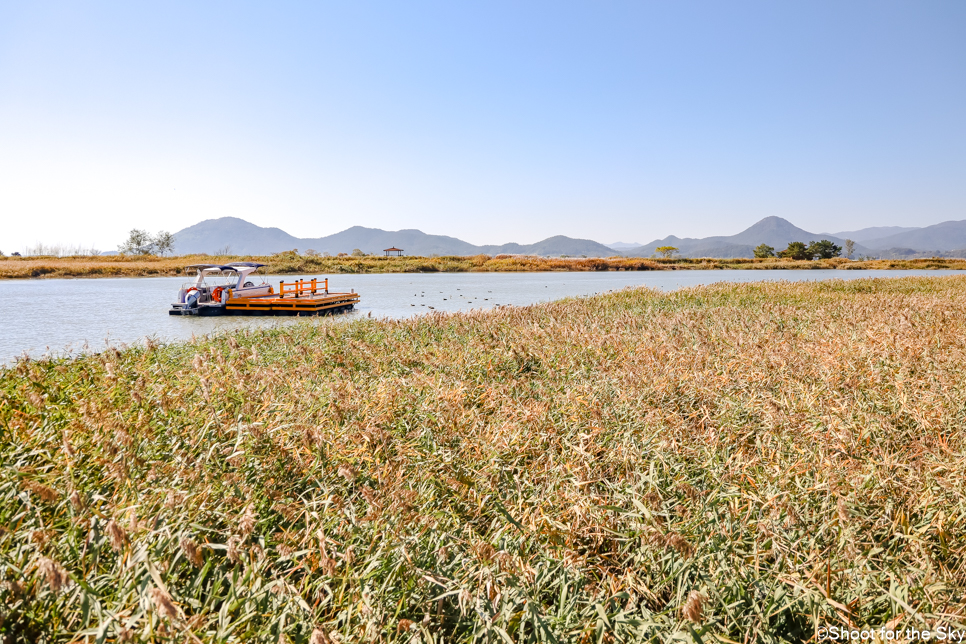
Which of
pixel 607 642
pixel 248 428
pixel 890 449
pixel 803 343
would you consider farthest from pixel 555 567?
pixel 803 343

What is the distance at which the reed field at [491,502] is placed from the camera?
231 cm

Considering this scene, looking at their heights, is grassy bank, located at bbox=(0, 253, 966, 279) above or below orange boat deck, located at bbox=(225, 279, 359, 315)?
above

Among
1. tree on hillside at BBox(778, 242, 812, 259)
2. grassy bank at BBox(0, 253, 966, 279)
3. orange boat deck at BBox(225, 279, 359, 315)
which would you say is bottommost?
orange boat deck at BBox(225, 279, 359, 315)

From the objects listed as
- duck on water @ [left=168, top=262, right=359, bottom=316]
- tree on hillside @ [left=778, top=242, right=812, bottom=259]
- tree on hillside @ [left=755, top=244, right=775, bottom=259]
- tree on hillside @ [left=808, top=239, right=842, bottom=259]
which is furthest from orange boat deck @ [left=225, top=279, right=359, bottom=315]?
tree on hillside @ [left=755, top=244, right=775, bottom=259]

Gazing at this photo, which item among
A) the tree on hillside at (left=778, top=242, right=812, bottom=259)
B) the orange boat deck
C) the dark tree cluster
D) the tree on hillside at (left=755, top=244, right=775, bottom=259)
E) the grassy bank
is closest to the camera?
the orange boat deck

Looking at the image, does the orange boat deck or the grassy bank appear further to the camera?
the grassy bank

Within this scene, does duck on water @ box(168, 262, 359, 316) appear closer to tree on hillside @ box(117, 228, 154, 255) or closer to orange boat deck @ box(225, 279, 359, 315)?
orange boat deck @ box(225, 279, 359, 315)

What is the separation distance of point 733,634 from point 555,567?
895 mm

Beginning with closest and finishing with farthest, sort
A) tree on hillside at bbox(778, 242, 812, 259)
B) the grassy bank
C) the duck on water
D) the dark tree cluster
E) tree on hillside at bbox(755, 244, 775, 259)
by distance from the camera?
1. the duck on water
2. the grassy bank
3. tree on hillside at bbox(778, 242, 812, 259)
4. the dark tree cluster
5. tree on hillside at bbox(755, 244, 775, 259)

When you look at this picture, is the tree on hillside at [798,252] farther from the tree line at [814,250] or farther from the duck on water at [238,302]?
the duck on water at [238,302]

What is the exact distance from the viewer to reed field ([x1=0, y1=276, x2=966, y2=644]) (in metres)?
2.31

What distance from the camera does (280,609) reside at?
2.29 metres

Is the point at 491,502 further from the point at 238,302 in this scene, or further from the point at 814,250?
the point at 814,250

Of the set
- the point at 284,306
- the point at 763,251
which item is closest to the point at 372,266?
the point at 284,306
